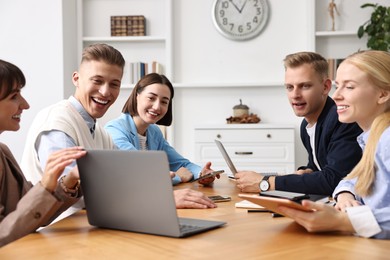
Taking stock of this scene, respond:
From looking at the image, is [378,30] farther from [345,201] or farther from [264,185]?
[345,201]

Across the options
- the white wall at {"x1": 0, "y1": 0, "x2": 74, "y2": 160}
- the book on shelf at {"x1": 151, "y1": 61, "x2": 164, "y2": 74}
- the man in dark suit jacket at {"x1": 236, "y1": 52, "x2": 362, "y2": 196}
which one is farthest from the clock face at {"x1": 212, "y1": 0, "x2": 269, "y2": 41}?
the man in dark suit jacket at {"x1": 236, "y1": 52, "x2": 362, "y2": 196}

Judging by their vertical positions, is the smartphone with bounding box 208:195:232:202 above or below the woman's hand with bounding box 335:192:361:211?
below

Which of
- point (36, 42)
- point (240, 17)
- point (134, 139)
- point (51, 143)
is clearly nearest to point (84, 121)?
point (51, 143)

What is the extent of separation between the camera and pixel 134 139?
2.88 m

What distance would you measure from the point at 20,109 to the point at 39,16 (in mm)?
3663

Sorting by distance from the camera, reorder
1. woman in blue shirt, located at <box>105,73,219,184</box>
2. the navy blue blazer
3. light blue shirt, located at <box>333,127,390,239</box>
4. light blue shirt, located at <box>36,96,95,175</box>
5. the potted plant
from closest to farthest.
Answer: light blue shirt, located at <box>333,127,390,239</box>, light blue shirt, located at <box>36,96,95,175</box>, the navy blue blazer, woman in blue shirt, located at <box>105,73,219,184</box>, the potted plant

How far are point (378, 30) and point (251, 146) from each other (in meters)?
1.61

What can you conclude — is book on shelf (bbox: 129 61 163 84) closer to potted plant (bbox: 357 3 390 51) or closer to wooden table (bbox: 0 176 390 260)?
potted plant (bbox: 357 3 390 51)

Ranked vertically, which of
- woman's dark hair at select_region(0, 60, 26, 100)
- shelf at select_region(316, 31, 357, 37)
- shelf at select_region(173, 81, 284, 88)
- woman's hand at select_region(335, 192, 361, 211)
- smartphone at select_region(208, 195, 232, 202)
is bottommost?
smartphone at select_region(208, 195, 232, 202)

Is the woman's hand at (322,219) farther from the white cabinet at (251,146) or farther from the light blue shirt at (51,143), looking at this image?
the white cabinet at (251,146)

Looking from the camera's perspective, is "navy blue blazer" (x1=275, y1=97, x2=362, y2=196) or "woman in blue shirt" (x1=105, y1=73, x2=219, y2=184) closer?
"navy blue blazer" (x1=275, y1=97, x2=362, y2=196)

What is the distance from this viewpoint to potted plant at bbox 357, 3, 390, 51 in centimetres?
475

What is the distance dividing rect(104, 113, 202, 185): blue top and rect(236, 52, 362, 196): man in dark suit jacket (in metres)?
0.58

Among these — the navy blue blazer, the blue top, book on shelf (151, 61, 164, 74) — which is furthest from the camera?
book on shelf (151, 61, 164, 74)
